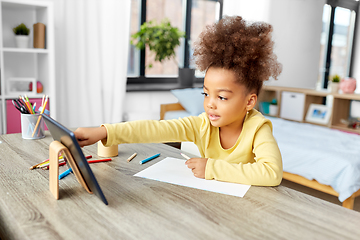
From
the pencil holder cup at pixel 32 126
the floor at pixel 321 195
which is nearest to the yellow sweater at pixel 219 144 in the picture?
the pencil holder cup at pixel 32 126

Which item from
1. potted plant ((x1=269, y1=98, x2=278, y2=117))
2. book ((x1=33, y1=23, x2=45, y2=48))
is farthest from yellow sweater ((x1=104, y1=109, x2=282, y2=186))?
potted plant ((x1=269, y1=98, x2=278, y2=117))

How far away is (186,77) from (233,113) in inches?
98.2

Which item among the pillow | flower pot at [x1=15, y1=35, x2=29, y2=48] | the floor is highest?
flower pot at [x1=15, y1=35, x2=29, y2=48]

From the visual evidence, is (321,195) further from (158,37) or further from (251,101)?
(158,37)

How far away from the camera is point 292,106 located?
339 cm

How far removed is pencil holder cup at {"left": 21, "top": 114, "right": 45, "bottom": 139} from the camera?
1188 mm

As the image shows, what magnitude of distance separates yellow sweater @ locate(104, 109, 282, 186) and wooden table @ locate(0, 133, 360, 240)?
49 mm

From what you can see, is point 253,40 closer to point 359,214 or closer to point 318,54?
point 359,214

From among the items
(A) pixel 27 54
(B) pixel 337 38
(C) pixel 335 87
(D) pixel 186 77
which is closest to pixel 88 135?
(A) pixel 27 54

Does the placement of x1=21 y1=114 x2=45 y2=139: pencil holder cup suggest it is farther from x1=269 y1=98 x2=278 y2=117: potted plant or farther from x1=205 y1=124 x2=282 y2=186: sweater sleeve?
x1=269 y1=98 x2=278 y2=117: potted plant

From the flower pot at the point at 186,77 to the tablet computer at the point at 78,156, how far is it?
274cm

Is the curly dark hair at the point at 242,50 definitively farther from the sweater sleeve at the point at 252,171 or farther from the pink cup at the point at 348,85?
the pink cup at the point at 348,85

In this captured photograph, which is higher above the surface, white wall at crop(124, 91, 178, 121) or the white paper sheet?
the white paper sheet

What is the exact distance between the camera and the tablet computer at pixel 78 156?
60 cm
